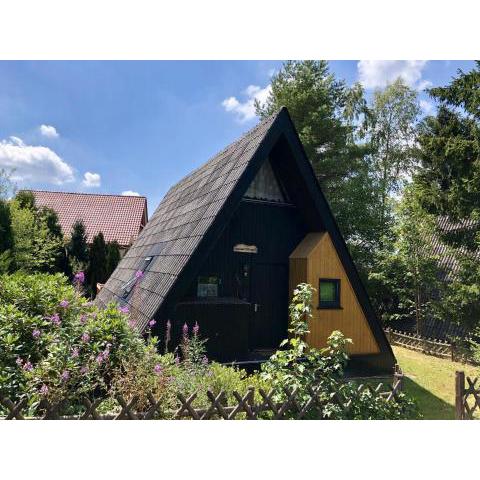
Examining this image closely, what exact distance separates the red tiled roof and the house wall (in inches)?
810

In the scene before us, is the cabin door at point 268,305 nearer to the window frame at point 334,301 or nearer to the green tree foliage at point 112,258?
the window frame at point 334,301

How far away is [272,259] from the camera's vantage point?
26.5 ft

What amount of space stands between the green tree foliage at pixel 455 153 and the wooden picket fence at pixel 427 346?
3753 millimetres

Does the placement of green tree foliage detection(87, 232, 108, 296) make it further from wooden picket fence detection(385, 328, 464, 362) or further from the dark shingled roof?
wooden picket fence detection(385, 328, 464, 362)

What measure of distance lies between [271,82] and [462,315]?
54.4 ft

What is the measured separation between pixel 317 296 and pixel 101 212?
81.0 ft

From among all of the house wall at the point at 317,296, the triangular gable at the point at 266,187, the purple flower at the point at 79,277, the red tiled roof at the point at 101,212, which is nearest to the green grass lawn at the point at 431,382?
the house wall at the point at 317,296

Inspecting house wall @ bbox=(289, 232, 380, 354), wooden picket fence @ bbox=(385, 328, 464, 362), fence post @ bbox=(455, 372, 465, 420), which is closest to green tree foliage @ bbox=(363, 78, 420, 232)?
wooden picket fence @ bbox=(385, 328, 464, 362)

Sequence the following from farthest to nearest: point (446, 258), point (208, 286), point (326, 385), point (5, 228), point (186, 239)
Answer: point (446, 258)
point (5, 228)
point (208, 286)
point (186, 239)
point (326, 385)

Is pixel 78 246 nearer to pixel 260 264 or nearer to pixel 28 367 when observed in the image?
pixel 260 264

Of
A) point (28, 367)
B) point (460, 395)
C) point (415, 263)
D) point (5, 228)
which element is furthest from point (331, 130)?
point (28, 367)
